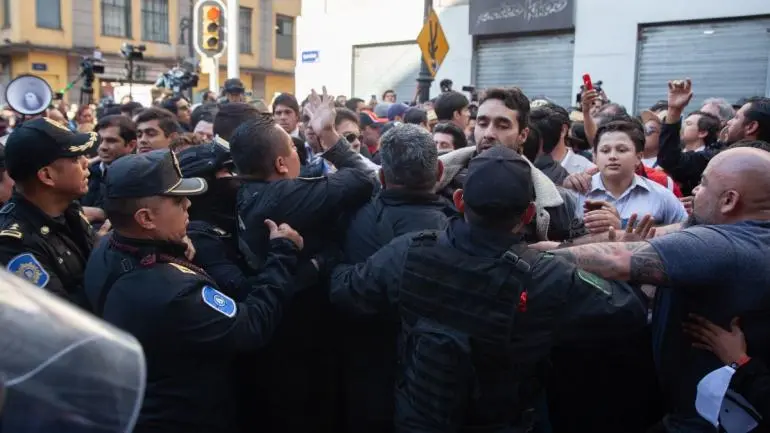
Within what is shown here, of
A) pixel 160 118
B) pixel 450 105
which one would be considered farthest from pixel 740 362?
pixel 450 105

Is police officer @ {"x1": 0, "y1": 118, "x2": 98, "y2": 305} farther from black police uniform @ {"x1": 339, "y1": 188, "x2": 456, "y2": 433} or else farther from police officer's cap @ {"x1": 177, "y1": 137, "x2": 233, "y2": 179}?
black police uniform @ {"x1": 339, "y1": 188, "x2": 456, "y2": 433}

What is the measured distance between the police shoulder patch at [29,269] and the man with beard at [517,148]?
1.80 m

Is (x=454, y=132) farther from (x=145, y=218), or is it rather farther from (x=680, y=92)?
(x=145, y=218)

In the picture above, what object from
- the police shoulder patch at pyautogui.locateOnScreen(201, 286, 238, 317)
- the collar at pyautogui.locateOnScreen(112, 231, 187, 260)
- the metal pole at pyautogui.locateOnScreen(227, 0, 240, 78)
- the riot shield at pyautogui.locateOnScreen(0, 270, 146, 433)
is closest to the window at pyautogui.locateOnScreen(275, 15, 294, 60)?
the metal pole at pyautogui.locateOnScreen(227, 0, 240, 78)

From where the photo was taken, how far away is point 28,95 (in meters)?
7.88

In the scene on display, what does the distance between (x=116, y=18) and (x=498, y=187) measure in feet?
103

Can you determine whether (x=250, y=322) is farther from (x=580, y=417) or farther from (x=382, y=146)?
(x=580, y=417)

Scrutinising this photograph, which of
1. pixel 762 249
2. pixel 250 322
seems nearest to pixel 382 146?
pixel 250 322

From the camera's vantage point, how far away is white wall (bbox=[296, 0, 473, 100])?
49.7 ft

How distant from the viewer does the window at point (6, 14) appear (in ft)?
85.0

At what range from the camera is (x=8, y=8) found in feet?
85.1

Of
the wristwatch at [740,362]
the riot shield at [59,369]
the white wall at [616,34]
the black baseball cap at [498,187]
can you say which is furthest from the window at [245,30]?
the riot shield at [59,369]

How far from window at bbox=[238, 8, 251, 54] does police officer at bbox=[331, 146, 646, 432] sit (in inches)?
1332

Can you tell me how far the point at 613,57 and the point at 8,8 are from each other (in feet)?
81.0
